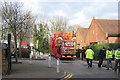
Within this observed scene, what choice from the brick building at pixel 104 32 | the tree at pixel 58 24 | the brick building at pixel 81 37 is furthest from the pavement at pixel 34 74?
the brick building at pixel 81 37

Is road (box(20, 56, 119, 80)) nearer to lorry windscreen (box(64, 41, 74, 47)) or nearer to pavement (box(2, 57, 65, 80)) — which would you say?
pavement (box(2, 57, 65, 80))

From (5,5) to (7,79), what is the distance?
12.2 meters

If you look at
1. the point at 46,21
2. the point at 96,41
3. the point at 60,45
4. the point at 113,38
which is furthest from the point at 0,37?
the point at 46,21

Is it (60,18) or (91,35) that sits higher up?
(60,18)

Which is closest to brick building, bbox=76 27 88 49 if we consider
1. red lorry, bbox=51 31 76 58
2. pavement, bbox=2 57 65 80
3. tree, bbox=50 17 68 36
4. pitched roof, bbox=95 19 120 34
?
tree, bbox=50 17 68 36

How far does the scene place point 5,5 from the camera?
66.3 feet

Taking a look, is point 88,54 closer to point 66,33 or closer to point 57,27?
point 66,33

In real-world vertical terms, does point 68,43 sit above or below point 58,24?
below

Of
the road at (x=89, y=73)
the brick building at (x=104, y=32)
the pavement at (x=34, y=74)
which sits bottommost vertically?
the road at (x=89, y=73)

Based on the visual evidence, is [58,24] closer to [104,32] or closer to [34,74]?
[104,32]

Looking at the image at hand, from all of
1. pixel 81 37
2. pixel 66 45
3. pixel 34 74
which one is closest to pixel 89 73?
pixel 34 74

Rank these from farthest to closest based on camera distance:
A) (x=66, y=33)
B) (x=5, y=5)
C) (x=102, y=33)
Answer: (x=102, y=33) < (x=66, y=33) < (x=5, y=5)

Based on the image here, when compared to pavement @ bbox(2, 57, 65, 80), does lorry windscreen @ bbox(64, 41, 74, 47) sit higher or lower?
higher

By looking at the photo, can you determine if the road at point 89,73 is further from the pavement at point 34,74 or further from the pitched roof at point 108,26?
the pitched roof at point 108,26
